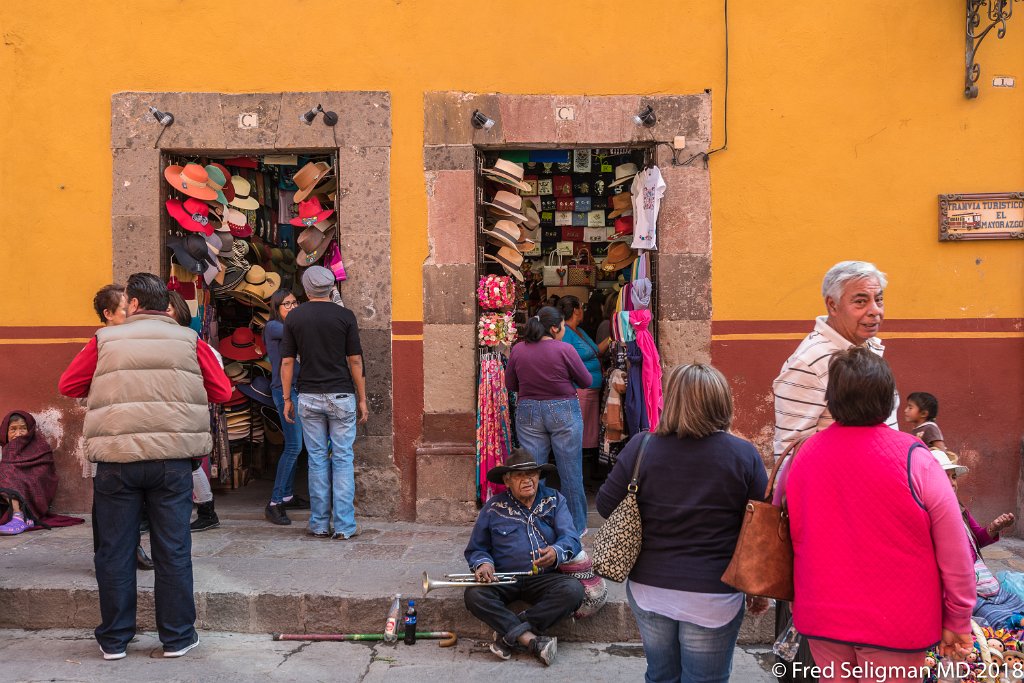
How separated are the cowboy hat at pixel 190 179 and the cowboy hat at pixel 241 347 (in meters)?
1.28

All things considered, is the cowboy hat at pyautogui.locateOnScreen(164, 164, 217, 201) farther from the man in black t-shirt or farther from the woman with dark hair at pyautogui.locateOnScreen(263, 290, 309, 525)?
the man in black t-shirt

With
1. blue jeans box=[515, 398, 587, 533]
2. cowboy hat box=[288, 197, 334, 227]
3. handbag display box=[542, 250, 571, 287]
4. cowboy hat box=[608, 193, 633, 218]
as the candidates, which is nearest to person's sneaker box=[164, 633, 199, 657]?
blue jeans box=[515, 398, 587, 533]

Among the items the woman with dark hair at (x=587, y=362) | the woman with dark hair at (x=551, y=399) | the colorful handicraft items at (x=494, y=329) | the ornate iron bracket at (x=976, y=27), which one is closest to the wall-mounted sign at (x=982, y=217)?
the ornate iron bracket at (x=976, y=27)

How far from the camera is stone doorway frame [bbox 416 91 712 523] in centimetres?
651

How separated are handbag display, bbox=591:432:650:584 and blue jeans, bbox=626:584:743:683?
0.51 feet

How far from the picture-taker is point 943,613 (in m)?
2.50

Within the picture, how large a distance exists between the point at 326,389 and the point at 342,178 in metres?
1.68

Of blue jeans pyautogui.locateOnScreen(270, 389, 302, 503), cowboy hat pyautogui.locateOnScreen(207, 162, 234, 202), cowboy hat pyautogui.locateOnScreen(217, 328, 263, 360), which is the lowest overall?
blue jeans pyautogui.locateOnScreen(270, 389, 302, 503)

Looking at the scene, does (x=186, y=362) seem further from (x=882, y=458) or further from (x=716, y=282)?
(x=716, y=282)

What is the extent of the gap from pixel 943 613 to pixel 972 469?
4473 millimetres

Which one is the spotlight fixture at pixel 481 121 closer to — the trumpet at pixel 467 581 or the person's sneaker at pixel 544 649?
the trumpet at pixel 467 581

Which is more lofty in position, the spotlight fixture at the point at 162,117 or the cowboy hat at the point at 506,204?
the spotlight fixture at the point at 162,117

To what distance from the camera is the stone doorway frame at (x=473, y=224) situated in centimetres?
651

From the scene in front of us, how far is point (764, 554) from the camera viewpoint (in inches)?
106
